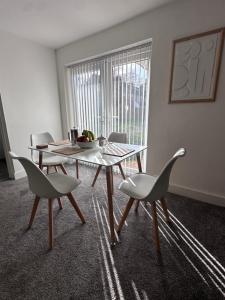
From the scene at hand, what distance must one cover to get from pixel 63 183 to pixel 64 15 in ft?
6.66

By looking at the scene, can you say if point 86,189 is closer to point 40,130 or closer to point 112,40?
point 40,130

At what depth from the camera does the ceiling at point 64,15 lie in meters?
1.77

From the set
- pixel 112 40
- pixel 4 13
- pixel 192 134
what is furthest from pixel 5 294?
pixel 112 40

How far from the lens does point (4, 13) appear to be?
189 centimetres

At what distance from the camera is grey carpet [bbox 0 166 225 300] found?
1.08m

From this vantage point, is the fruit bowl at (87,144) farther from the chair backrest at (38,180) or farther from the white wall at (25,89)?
the white wall at (25,89)

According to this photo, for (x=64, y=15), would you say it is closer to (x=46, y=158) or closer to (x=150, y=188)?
(x=46, y=158)

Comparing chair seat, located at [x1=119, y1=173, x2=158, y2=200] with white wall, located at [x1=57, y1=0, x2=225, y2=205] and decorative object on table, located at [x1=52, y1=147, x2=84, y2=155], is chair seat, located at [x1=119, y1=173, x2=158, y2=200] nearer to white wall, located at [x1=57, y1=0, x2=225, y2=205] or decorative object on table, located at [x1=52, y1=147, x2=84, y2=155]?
decorative object on table, located at [x1=52, y1=147, x2=84, y2=155]

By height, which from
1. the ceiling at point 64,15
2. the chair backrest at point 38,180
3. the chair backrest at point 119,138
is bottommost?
the chair backrest at point 38,180

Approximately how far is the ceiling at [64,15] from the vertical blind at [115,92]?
0.42m

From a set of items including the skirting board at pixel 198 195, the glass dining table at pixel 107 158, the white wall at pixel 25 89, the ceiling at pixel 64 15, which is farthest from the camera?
the white wall at pixel 25 89

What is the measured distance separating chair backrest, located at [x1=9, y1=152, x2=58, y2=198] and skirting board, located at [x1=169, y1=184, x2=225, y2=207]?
1622 mm

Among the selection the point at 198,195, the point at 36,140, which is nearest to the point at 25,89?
the point at 36,140

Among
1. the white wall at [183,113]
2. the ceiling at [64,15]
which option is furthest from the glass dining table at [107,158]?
the ceiling at [64,15]
